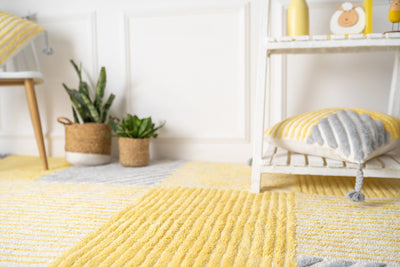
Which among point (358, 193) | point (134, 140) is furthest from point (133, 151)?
point (358, 193)

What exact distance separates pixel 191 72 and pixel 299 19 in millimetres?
539

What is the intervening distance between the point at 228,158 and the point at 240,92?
0.28 meters

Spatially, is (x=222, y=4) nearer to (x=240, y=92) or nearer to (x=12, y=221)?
(x=240, y=92)

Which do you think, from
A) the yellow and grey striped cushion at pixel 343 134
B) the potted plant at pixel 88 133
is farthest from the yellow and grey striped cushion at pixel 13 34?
the yellow and grey striped cushion at pixel 343 134

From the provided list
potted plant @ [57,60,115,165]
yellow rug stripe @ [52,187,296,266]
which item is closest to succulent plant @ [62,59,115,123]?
potted plant @ [57,60,115,165]

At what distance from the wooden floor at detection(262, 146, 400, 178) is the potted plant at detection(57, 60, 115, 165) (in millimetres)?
695

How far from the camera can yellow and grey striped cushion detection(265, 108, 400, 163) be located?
0.78 m

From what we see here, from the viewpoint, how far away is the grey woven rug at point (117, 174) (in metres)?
1.03

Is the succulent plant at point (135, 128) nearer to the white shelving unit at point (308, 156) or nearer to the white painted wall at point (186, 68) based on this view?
the white painted wall at point (186, 68)

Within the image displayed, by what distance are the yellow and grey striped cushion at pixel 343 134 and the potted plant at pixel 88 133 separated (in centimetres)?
74

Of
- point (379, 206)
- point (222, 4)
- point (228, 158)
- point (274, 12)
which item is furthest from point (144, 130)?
point (379, 206)

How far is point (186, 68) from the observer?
137 cm

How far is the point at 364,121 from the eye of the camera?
0.82 meters

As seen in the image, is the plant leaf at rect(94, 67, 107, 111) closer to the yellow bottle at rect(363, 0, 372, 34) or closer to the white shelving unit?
the white shelving unit
